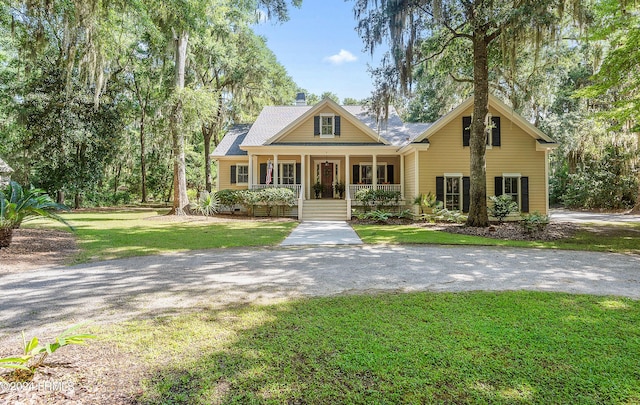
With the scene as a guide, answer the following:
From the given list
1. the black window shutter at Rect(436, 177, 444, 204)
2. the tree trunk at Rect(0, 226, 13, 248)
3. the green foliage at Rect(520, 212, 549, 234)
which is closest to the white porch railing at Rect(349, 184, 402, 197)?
the black window shutter at Rect(436, 177, 444, 204)

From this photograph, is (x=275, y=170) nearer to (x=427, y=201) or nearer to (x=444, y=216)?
(x=427, y=201)

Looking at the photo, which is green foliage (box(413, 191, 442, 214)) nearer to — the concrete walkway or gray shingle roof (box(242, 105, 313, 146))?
the concrete walkway

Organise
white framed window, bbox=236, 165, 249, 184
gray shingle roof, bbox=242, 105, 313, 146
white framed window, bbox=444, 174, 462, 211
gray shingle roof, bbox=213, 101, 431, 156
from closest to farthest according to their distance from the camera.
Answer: white framed window, bbox=444, 174, 462, 211, gray shingle roof, bbox=213, 101, 431, 156, gray shingle roof, bbox=242, 105, 313, 146, white framed window, bbox=236, 165, 249, 184

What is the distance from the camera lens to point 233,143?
1967 centimetres

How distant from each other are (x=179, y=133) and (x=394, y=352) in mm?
14778

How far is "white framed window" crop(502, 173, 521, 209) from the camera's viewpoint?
15.0 meters

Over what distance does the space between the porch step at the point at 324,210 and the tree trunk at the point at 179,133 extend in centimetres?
598

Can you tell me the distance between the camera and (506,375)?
228cm

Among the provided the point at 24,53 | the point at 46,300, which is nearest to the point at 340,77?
the point at 24,53

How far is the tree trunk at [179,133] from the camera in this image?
14.7m

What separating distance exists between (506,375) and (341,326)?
136 cm

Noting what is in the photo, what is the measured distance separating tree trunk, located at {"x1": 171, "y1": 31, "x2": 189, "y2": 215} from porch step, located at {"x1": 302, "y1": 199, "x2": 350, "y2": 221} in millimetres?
5980

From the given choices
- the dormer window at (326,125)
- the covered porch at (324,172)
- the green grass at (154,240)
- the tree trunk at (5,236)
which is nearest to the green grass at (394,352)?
the green grass at (154,240)

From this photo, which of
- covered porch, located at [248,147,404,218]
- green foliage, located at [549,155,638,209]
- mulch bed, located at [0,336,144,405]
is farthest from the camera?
green foliage, located at [549,155,638,209]
